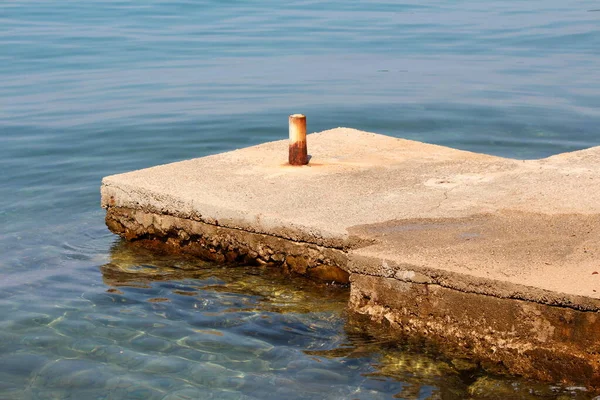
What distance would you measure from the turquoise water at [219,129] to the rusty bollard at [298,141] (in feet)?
4.05

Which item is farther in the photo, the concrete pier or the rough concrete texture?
the rough concrete texture

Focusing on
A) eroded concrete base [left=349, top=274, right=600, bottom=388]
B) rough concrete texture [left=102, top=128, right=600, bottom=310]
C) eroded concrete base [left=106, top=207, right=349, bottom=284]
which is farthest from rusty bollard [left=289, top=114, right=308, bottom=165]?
eroded concrete base [left=349, top=274, right=600, bottom=388]

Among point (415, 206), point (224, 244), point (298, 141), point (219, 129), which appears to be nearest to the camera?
point (415, 206)

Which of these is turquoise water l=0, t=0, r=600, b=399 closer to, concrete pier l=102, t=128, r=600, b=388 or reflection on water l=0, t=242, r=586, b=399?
reflection on water l=0, t=242, r=586, b=399

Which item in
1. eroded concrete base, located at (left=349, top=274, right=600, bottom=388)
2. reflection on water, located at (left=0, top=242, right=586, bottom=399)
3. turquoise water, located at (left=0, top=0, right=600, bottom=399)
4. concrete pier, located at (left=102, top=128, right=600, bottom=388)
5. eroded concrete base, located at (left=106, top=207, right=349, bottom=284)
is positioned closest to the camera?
eroded concrete base, located at (left=349, top=274, right=600, bottom=388)

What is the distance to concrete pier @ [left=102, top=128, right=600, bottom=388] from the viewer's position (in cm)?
505

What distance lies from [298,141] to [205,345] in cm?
232

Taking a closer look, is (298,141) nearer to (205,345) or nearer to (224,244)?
(224,244)

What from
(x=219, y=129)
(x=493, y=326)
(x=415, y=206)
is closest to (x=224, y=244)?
(x=415, y=206)

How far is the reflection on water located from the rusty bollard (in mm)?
1217

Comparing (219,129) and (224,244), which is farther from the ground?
(219,129)

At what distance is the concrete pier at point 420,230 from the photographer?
5055mm

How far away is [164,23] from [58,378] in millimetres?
20596

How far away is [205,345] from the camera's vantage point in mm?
5746
